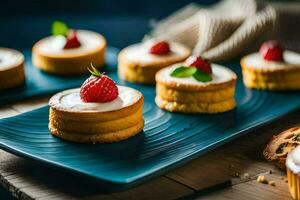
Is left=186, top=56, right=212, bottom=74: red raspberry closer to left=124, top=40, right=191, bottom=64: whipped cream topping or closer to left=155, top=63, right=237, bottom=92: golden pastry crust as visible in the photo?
left=155, top=63, right=237, bottom=92: golden pastry crust

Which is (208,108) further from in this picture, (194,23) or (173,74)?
(194,23)

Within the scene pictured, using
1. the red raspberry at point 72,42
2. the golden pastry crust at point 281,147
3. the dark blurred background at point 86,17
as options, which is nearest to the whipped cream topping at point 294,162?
the golden pastry crust at point 281,147

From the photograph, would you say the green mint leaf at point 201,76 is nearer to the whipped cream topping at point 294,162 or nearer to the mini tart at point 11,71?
the whipped cream topping at point 294,162

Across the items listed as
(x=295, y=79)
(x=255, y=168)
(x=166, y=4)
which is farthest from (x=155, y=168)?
(x=166, y=4)

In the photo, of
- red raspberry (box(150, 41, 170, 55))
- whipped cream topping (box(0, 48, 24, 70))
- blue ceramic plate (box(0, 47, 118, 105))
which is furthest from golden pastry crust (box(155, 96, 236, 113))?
whipped cream topping (box(0, 48, 24, 70))

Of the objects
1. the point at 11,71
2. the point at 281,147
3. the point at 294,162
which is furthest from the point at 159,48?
the point at 294,162
